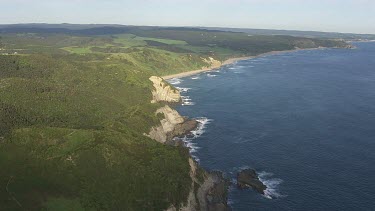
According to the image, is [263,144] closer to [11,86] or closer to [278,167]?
[278,167]

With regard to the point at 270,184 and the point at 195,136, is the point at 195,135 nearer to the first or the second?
the point at 195,136

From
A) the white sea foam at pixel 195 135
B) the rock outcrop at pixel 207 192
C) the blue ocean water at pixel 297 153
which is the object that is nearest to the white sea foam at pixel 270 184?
the blue ocean water at pixel 297 153

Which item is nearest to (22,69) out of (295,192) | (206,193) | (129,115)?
(129,115)

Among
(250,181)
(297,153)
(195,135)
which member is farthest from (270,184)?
(195,135)

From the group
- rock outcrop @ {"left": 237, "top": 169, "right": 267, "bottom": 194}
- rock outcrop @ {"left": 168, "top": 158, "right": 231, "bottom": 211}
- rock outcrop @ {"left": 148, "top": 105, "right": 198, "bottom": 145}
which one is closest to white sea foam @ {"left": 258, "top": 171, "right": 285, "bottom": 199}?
rock outcrop @ {"left": 237, "top": 169, "right": 267, "bottom": 194}

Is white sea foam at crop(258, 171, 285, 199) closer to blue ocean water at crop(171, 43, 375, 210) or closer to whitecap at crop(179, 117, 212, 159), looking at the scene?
blue ocean water at crop(171, 43, 375, 210)

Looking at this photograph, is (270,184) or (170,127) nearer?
(270,184)
